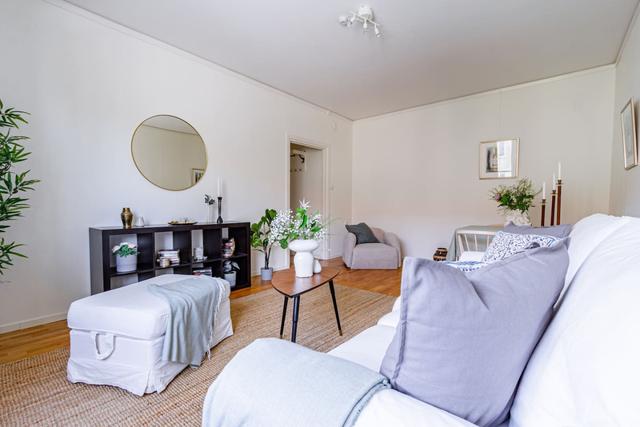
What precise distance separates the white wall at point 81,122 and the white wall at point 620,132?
393 centimetres

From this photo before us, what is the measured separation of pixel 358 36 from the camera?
2760mm

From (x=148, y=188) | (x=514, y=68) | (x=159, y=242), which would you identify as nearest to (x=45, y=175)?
(x=148, y=188)

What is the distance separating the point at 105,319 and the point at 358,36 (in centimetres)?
303

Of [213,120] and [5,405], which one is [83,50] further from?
[5,405]

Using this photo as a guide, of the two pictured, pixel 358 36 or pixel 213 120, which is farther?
pixel 213 120

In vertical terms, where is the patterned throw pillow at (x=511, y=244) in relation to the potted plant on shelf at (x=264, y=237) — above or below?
above

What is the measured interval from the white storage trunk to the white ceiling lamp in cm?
262

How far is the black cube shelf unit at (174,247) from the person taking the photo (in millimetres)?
2348

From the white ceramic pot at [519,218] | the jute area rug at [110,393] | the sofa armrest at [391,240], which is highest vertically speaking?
the white ceramic pot at [519,218]

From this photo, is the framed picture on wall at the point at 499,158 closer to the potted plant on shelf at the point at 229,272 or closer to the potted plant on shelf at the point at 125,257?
the potted plant on shelf at the point at 229,272

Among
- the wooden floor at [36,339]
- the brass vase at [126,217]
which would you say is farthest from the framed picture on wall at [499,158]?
the brass vase at [126,217]

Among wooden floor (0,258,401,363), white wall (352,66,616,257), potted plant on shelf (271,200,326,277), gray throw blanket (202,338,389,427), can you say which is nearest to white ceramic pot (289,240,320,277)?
potted plant on shelf (271,200,326,277)

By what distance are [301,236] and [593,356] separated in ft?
5.66

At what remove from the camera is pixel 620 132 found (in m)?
2.83
